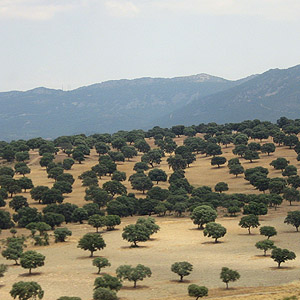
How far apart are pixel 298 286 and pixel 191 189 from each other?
101m

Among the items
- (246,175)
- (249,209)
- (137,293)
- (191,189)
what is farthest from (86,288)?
(246,175)

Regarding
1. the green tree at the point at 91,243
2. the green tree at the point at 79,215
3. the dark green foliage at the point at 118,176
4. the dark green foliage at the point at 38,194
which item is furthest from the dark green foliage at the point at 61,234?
the dark green foliage at the point at 118,176

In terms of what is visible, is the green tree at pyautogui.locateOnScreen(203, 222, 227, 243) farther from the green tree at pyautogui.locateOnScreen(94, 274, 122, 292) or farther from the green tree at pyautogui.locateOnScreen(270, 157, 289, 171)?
the green tree at pyautogui.locateOnScreen(270, 157, 289, 171)

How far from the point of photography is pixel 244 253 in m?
98.1

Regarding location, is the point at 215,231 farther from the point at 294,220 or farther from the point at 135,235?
the point at 294,220

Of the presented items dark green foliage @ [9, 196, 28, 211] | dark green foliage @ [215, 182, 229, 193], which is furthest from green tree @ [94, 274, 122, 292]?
dark green foliage @ [215, 182, 229, 193]

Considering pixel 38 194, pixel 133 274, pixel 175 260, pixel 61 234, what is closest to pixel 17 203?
pixel 38 194

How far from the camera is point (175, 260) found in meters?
94.9

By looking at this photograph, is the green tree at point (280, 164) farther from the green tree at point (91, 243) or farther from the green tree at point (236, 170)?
the green tree at point (91, 243)

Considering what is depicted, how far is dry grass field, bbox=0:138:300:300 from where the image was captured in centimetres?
7462

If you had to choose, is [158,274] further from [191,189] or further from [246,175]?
[246,175]

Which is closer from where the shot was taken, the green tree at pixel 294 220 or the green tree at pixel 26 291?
the green tree at pixel 26 291

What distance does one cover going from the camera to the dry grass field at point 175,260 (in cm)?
7462

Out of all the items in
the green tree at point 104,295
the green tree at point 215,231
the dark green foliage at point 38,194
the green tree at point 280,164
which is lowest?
the green tree at point 215,231
